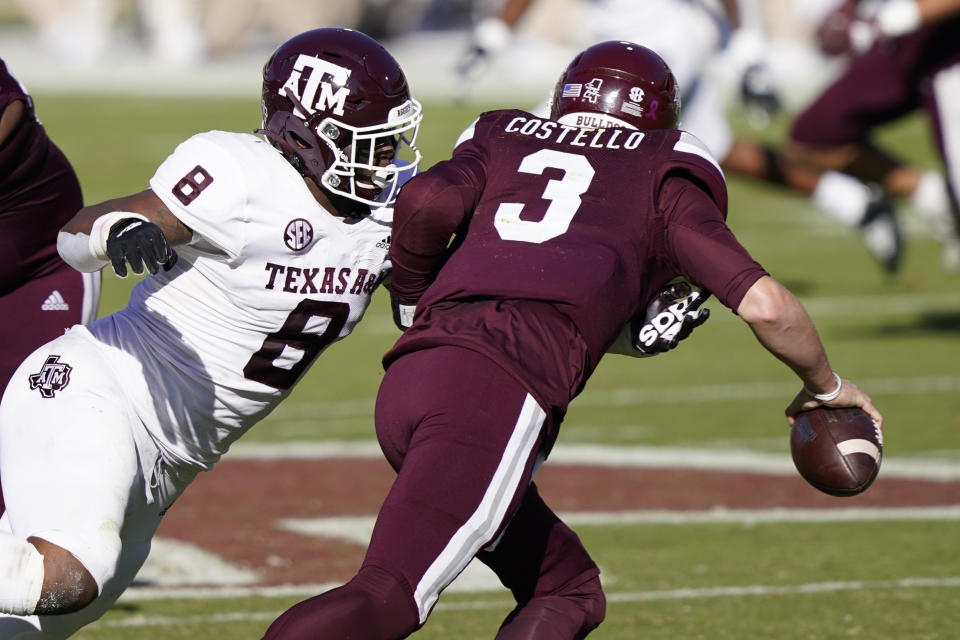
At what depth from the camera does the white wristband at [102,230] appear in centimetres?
332

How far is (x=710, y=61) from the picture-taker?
9.53 metres

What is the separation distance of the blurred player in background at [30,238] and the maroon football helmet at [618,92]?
1.41 meters

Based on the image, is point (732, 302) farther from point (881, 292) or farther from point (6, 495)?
point (881, 292)

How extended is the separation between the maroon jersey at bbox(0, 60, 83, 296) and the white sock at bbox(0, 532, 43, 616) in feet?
3.70

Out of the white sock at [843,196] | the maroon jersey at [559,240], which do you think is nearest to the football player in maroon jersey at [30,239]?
the maroon jersey at [559,240]

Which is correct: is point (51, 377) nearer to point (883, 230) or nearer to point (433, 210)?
point (433, 210)

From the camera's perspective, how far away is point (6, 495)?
3.46 metres

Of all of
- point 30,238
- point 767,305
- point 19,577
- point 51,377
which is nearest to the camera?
point 767,305

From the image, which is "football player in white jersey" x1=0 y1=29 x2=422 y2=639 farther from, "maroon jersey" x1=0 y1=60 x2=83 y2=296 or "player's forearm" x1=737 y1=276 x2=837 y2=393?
"player's forearm" x1=737 y1=276 x2=837 y2=393

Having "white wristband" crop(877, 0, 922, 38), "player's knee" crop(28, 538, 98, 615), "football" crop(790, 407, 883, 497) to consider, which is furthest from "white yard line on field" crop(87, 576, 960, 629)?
"white wristband" crop(877, 0, 922, 38)

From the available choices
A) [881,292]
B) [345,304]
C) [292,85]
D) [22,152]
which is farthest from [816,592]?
[881,292]

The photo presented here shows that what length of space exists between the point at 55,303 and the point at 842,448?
80.7 inches

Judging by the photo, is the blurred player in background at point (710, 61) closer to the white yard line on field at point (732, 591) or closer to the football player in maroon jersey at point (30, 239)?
the white yard line on field at point (732, 591)

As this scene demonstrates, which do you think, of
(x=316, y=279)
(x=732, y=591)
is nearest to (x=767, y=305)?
(x=316, y=279)
